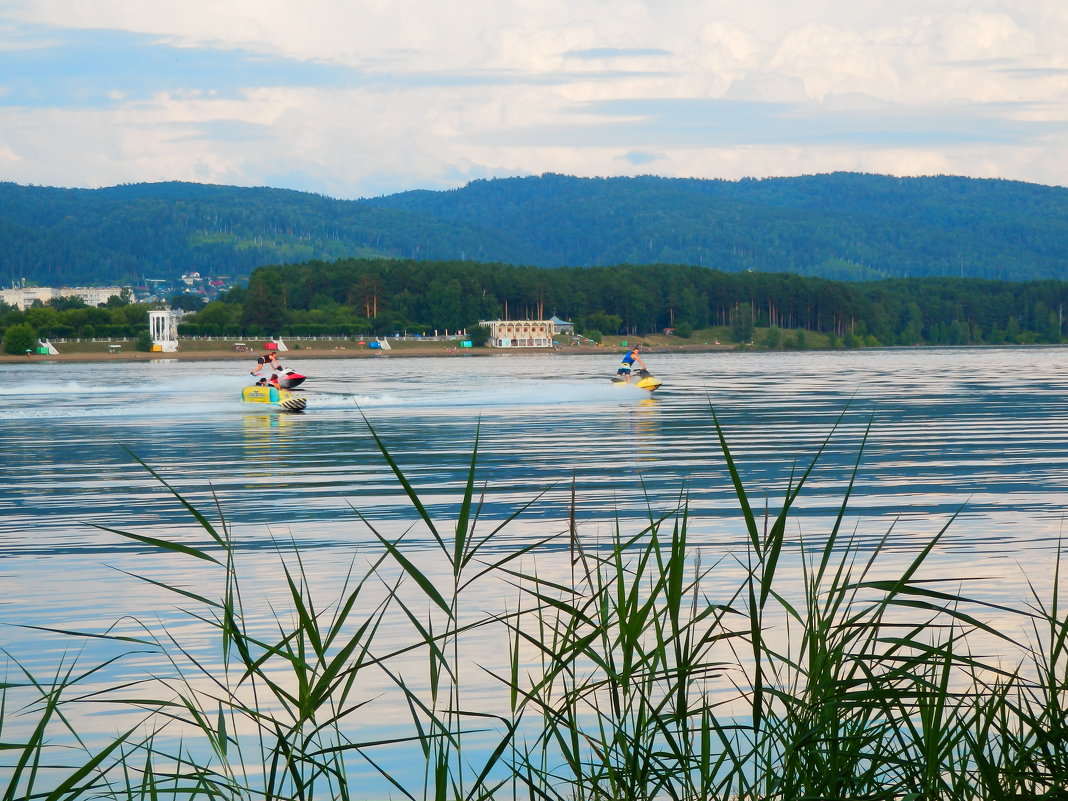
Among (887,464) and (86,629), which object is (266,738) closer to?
(86,629)

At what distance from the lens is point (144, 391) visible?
181ft

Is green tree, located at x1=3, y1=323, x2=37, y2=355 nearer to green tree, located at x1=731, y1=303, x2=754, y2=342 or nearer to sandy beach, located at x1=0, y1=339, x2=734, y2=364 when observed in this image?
sandy beach, located at x1=0, y1=339, x2=734, y2=364

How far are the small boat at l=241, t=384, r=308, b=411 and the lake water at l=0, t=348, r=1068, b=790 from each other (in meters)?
0.63

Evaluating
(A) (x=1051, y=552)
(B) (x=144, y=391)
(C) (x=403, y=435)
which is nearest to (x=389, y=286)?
(B) (x=144, y=391)

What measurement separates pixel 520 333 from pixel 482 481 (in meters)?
165

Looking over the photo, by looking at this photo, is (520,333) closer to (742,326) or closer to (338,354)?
(742,326)

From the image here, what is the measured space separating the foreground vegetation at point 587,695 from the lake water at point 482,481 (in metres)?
0.61

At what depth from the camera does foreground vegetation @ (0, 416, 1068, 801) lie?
16.4 ft

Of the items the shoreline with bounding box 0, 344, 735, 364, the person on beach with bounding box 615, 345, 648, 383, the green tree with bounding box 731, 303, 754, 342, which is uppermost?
the person on beach with bounding box 615, 345, 648, 383

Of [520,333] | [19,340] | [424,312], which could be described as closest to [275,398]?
[19,340]

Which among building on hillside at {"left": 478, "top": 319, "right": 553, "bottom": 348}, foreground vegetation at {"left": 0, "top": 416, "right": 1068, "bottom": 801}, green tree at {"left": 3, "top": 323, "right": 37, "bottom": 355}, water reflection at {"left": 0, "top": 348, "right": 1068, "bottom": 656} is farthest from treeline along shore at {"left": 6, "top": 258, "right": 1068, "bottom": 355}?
foreground vegetation at {"left": 0, "top": 416, "right": 1068, "bottom": 801}

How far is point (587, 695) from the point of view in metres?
8.08

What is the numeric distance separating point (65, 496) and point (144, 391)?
38897mm

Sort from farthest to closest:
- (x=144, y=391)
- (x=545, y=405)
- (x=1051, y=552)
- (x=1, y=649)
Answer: (x=144, y=391) → (x=545, y=405) → (x=1051, y=552) → (x=1, y=649)
